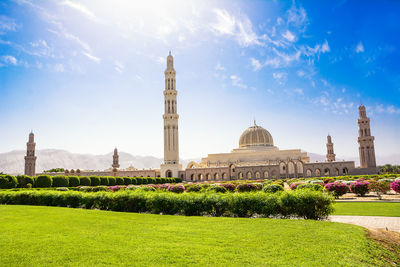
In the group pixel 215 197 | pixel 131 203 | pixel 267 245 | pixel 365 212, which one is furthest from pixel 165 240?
pixel 365 212

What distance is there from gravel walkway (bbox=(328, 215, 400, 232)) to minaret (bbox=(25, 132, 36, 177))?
42.5 m

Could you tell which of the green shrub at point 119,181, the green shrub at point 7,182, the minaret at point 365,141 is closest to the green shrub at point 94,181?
the green shrub at point 119,181

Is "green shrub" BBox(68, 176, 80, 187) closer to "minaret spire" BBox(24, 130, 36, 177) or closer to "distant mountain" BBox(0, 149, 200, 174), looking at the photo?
"minaret spire" BBox(24, 130, 36, 177)

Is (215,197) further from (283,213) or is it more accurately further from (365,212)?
(365,212)

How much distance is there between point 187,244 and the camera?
511cm

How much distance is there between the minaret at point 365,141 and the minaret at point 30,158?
52.9 metres

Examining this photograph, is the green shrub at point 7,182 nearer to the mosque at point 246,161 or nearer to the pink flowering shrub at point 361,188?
the mosque at point 246,161

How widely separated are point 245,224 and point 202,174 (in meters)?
42.8

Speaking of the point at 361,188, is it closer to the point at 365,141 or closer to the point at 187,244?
the point at 187,244

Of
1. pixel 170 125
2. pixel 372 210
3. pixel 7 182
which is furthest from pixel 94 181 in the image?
pixel 372 210

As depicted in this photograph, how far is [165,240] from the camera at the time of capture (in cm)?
545

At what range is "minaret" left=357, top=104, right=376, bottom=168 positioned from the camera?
4956cm

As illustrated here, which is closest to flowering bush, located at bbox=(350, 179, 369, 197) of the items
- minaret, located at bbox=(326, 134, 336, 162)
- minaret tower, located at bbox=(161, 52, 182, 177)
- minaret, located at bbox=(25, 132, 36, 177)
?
minaret tower, located at bbox=(161, 52, 182, 177)

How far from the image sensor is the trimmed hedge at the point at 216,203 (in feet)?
26.7
